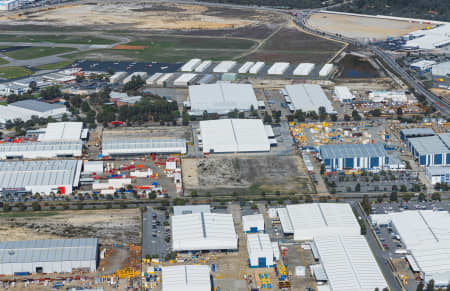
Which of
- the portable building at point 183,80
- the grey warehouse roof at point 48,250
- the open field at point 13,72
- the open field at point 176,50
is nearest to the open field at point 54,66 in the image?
the open field at point 13,72

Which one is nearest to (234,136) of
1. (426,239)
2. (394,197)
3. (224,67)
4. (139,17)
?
(394,197)

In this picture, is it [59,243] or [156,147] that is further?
[156,147]

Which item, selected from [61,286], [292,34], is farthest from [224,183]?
[292,34]

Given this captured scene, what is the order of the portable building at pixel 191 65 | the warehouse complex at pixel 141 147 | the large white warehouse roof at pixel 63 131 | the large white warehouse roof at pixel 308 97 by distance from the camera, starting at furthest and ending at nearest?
the portable building at pixel 191 65
the large white warehouse roof at pixel 308 97
the large white warehouse roof at pixel 63 131
the warehouse complex at pixel 141 147

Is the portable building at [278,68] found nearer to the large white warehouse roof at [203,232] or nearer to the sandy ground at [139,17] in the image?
the sandy ground at [139,17]

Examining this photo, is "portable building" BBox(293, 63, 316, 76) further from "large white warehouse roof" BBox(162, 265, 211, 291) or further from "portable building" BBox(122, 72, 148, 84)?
"large white warehouse roof" BBox(162, 265, 211, 291)

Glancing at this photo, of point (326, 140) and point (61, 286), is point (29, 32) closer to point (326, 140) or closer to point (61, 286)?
point (326, 140)

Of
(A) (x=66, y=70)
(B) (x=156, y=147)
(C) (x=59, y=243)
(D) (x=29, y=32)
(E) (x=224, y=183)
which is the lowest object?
(C) (x=59, y=243)
